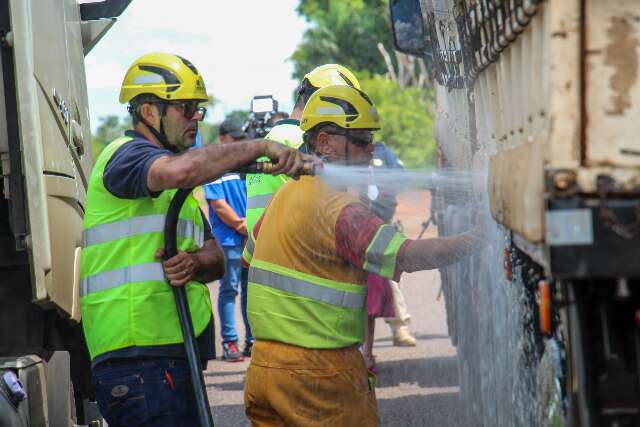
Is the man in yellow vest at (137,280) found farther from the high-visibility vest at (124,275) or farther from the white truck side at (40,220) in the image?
the white truck side at (40,220)

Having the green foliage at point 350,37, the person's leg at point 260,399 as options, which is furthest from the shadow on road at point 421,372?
the green foliage at point 350,37

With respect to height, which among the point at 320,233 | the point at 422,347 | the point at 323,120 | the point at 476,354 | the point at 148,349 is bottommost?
the point at 422,347

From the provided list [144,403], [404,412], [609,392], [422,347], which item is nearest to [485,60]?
[609,392]

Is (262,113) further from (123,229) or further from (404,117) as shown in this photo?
(404,117)

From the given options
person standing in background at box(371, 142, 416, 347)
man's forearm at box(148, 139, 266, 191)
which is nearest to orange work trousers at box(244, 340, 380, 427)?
man's forearm at box(148, 139, 266, 191)

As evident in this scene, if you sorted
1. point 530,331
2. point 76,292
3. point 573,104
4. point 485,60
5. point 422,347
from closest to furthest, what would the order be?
point 573,104 < point 530,331 < point 485,60 < point 76,292 < point 422,347

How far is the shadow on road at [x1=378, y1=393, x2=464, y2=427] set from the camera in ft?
25.2

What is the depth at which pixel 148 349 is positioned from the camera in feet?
15.4

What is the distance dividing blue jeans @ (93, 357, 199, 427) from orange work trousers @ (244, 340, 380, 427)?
0.92 ft

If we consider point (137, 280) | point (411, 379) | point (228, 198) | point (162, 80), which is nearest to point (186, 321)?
point (137, 280)

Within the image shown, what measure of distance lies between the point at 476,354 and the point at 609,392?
114 inches

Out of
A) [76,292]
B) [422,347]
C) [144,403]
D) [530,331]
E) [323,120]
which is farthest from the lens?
[422,347]

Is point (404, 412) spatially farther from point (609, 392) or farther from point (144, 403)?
point (609, 392)

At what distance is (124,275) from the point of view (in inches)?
186
